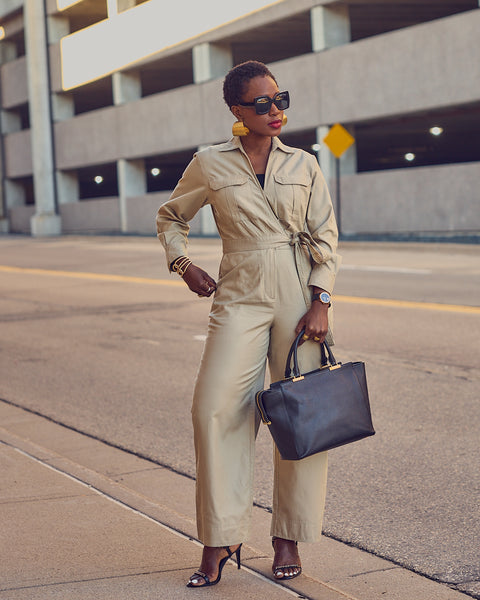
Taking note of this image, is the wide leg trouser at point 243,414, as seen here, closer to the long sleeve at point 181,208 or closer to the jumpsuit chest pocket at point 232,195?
the jumpsuit chest pocket at point 232,195

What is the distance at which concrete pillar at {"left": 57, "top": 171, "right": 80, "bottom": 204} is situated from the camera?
4422 centimetres

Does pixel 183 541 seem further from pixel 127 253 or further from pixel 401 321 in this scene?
pixel 127 253

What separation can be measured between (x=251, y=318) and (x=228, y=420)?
1.28 feet

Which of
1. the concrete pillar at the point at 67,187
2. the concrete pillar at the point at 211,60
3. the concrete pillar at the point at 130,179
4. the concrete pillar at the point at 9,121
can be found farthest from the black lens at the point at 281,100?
the concrete pillar at the point at 9,121

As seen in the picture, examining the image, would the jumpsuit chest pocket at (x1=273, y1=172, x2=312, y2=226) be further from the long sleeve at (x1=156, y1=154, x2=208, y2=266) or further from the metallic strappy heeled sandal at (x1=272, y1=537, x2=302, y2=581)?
the metallic strappy heeled sandal at (x1=272, y1=537, x2=302, y2=581)

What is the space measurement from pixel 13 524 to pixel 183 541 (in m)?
0.81

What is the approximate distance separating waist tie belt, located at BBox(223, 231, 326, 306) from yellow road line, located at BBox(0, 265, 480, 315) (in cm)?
808

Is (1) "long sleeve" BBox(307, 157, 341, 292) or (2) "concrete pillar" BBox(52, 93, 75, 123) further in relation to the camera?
(2) "concrete pillar" BBox(52, 93, 75, 123)

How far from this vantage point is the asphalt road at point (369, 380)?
4570 mm

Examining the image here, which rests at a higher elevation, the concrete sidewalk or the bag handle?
the bag handle

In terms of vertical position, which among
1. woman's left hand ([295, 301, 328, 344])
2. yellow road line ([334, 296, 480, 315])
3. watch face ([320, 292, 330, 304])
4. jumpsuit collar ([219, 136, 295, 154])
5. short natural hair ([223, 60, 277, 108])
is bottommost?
yellow road line ([334, 296, 480, 315])

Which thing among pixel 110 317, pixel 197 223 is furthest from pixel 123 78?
pixel 110 317

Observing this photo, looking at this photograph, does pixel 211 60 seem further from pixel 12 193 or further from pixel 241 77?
pixel 241 77

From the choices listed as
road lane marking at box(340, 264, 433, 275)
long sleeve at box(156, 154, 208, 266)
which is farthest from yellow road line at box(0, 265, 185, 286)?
long sleeve at box(156, 154, 208, 266)
